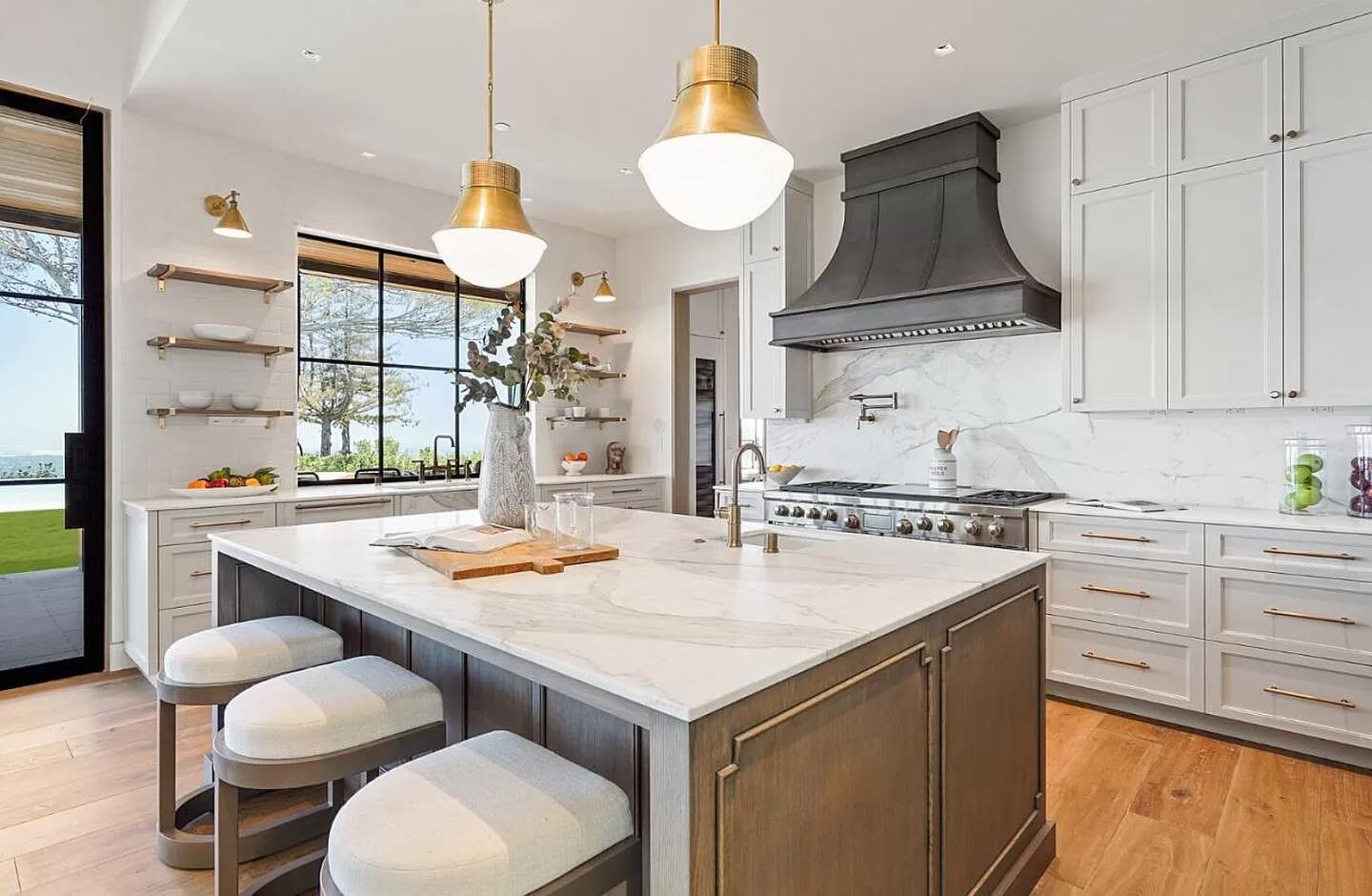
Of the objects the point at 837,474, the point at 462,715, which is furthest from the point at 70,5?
the point at 837,474

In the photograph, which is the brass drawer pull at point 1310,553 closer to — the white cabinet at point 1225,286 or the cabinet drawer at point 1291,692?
the cabinet drawer at point 1291,692

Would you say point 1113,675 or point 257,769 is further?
point 1113,675

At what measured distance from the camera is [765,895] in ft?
3.59

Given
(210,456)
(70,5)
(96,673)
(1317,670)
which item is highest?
(70,5)

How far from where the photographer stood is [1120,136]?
10.9 feet

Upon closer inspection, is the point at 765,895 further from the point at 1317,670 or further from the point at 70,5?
the point at 70,5

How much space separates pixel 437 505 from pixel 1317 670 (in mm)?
4233

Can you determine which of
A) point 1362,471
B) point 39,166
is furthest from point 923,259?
point 39,166

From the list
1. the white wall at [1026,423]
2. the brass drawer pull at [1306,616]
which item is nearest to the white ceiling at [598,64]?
the white wall at [1026,423]

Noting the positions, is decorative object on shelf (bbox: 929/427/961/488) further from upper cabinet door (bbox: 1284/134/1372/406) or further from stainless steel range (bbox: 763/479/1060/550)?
upper cabinet door (bbox: 1284/134/1372/406)

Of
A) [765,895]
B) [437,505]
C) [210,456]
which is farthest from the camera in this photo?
[437,505]

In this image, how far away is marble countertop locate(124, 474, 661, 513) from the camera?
3516 millimetres

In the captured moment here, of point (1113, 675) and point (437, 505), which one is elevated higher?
point (437, 505)

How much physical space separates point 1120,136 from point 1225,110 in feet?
1.26
